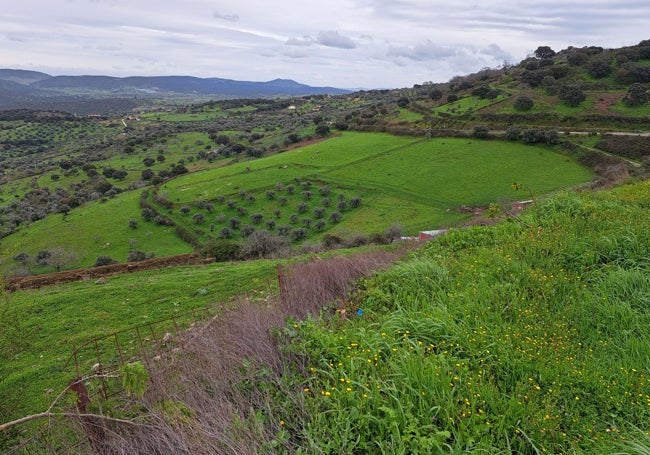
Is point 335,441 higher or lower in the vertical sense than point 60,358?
higher

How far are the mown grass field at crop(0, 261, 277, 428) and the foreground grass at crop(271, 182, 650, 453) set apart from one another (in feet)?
20.8

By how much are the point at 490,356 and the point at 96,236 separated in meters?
45.4

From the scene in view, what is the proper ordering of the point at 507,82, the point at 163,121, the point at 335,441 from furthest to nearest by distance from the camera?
the point at 163,121, the point at 507,82, the point at 335,441

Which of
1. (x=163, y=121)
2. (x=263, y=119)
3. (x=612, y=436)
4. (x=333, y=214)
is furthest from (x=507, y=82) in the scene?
(x=163, y=121)

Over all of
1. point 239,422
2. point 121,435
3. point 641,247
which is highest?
point 641,247

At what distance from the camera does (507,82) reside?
73312 mm

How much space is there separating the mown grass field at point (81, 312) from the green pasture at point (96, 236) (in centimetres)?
2222

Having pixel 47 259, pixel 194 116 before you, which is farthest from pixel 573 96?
pixel 194 116

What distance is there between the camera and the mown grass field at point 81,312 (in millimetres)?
8555

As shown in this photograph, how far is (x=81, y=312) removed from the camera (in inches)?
527

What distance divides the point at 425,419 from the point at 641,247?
6.01m

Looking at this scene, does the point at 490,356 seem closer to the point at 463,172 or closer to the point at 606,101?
the point at 463,172

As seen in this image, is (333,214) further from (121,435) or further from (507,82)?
(507,82)

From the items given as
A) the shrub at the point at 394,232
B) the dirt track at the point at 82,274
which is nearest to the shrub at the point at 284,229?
the shrub at the point at 394,232
